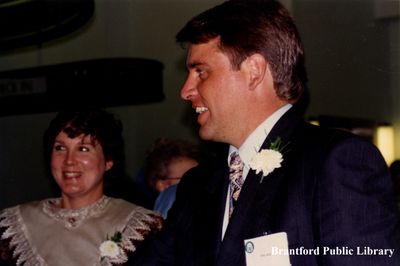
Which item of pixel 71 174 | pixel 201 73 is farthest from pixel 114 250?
pixel 201 73

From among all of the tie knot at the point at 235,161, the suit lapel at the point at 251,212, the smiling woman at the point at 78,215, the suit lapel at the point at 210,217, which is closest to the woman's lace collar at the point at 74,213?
the smiling woman at the point at 78,215

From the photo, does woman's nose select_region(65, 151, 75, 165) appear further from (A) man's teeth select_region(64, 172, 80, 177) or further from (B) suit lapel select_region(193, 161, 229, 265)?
(B) suit lapel select_region(193, 161, 229, 265)

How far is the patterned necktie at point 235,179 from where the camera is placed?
1777 millimetres

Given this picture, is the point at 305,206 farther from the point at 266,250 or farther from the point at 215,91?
the point at 215,91

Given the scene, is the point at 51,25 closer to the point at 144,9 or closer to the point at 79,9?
the point at 79,9

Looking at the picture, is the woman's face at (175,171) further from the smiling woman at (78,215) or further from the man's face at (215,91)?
the man's face at (215,91)

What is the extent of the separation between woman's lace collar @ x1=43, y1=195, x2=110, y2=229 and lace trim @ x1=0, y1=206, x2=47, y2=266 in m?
0.14

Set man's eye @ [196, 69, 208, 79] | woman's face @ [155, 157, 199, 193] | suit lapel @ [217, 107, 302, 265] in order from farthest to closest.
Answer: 1. woman's face @ [155, 157, 199, 193]
2. man's eye @ [196, 69, 208, 79]
3. suit lapel @ [217, 107, 302, 265]

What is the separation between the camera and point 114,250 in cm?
240

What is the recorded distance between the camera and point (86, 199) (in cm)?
262

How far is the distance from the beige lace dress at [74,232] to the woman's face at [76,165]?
0.10 metres

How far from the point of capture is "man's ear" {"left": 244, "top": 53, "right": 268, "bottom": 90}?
1.83 meters

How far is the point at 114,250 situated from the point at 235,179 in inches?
33.2

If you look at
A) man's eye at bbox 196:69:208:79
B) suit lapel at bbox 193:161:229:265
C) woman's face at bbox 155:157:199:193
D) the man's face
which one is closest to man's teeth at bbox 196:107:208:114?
the man's face
